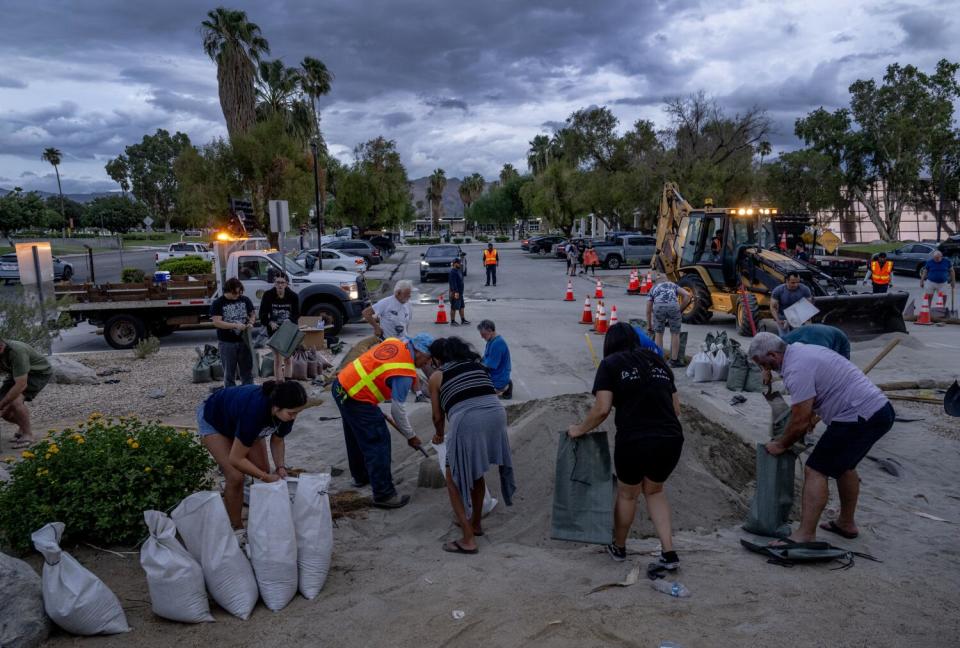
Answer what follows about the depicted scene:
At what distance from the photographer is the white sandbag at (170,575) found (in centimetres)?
376

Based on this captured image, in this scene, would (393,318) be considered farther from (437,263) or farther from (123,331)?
(437,263)

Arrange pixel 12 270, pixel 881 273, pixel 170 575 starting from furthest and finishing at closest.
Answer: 1. pixel 12 270
2. pixel 881 273
3. pixel 170 575

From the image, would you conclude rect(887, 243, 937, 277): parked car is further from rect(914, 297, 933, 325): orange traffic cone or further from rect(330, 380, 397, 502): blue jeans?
rect(330, 380, 397, 502): blue jeans

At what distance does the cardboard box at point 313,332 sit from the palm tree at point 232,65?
59.0 ft

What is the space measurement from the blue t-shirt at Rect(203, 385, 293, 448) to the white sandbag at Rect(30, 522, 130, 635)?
1131 mm

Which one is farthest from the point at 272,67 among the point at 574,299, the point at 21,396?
the point at 21,396

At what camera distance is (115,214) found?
3516 inches

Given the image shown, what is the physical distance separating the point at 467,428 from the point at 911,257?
29266 millimetres

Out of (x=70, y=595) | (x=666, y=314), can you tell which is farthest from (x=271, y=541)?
(x=666, y=314)

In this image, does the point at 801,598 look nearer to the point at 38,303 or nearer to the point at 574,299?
the point at 38,303

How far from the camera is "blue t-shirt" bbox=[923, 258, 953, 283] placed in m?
16.1

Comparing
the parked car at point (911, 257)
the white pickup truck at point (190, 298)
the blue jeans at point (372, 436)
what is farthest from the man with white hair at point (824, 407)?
the parked car at point (911, 257)

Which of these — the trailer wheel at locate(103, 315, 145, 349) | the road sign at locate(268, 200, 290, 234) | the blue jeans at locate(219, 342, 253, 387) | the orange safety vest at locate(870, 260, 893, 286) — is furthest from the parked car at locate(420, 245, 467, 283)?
the blue jeans at locate(219, 342, 253, 387)

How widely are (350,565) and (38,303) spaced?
8487 millimetres
